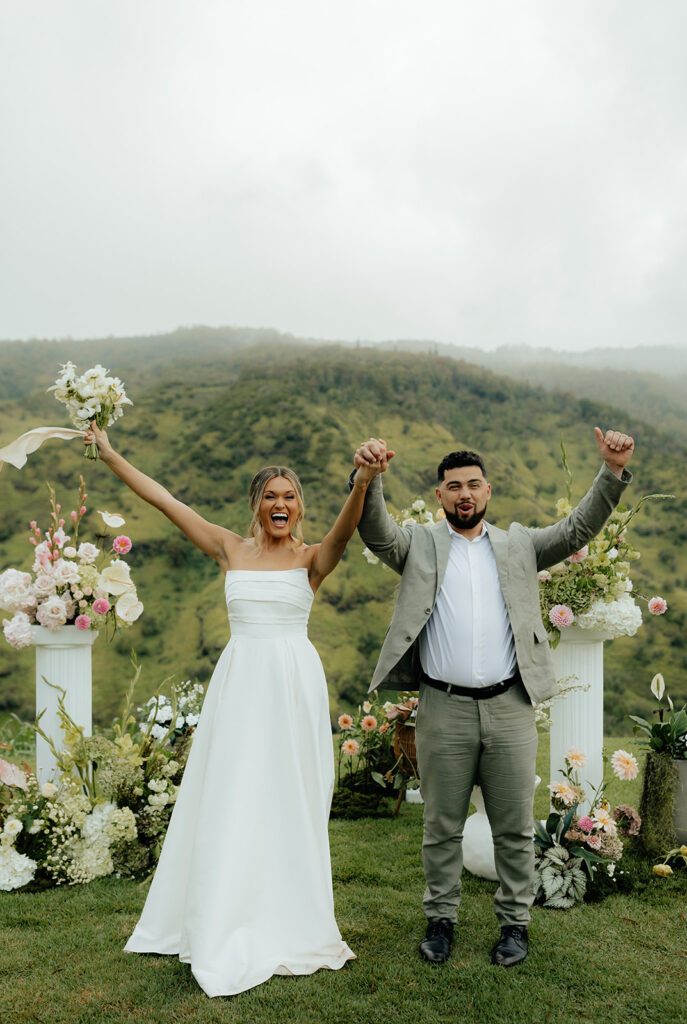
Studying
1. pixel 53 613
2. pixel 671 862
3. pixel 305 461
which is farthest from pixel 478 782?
pixel 305 461

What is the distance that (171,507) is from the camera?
13.0 feet

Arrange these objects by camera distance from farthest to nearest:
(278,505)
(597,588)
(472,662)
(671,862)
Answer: (671,862) < (597,588) < (278,505) < (472,662)

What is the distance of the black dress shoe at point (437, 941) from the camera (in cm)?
377

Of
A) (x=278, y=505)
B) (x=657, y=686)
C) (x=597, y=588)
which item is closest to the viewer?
(x=278, y=505)

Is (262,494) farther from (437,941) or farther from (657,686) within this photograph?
(657,686)

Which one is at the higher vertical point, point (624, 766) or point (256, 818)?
point (256, 818)

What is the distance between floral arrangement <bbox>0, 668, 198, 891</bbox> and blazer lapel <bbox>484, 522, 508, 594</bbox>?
2.58 meters

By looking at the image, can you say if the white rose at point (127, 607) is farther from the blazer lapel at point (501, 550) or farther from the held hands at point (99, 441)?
the blazer lapel at point (501, 550)

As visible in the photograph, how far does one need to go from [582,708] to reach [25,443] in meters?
3.46

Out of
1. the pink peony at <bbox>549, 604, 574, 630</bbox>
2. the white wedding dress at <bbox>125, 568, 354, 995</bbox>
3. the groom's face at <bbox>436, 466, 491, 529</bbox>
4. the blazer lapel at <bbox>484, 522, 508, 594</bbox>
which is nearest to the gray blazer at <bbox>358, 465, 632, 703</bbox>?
the blazer lapel at <bbox>484, 522, 508, 594</bbox>

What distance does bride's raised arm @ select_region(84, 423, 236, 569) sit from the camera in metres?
3.96

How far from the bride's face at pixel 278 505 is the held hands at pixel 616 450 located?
4.65 feet

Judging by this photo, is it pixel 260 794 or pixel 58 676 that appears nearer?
pixel 260 794

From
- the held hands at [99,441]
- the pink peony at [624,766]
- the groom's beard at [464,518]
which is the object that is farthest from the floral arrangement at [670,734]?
the held hands at [99,441]
